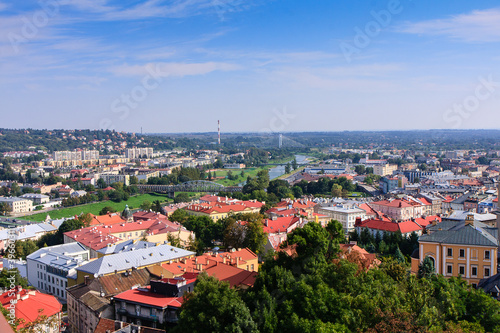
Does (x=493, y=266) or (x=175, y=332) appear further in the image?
(x=493, y=266)

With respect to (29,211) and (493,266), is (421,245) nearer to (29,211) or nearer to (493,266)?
(493,266)

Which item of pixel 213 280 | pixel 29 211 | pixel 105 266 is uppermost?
pixel 213 280

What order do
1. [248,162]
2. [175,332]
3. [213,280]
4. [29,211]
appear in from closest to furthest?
1. [175,332]
2. [213,280]
3. [29,211]
4. [248,162]

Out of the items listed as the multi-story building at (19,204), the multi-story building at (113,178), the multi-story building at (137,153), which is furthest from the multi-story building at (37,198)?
the multi-story building at (137,153)

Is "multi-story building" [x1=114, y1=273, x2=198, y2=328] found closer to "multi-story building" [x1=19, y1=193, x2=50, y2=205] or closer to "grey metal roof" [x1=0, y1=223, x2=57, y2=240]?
"grey metal roof" [x1=0, y1=223, x2=57, y2=240]

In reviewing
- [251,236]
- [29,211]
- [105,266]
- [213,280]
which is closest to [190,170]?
[29,211]

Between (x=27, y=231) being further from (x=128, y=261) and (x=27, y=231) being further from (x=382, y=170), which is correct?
(x=382, y=170)

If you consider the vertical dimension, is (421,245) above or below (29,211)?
above

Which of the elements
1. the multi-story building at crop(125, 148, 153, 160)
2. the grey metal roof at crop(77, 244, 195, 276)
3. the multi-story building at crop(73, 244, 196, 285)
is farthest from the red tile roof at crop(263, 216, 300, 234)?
the multi-story building at crop(125, 148, 153, 160)

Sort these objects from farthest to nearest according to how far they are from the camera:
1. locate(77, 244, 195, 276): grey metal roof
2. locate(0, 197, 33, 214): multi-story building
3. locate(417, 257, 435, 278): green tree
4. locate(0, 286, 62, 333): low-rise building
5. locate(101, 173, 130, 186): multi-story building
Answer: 1. locate(101, 173, 130, 186): multi-story building
2. locate(0, 197, 33, 214): multi-story building
3. locate(77, 244, 195, 276): grey metal roof
4. locate(417, 257, 435, 278): green tree
5. locate(0, 286, 62, 333): low-rise building
